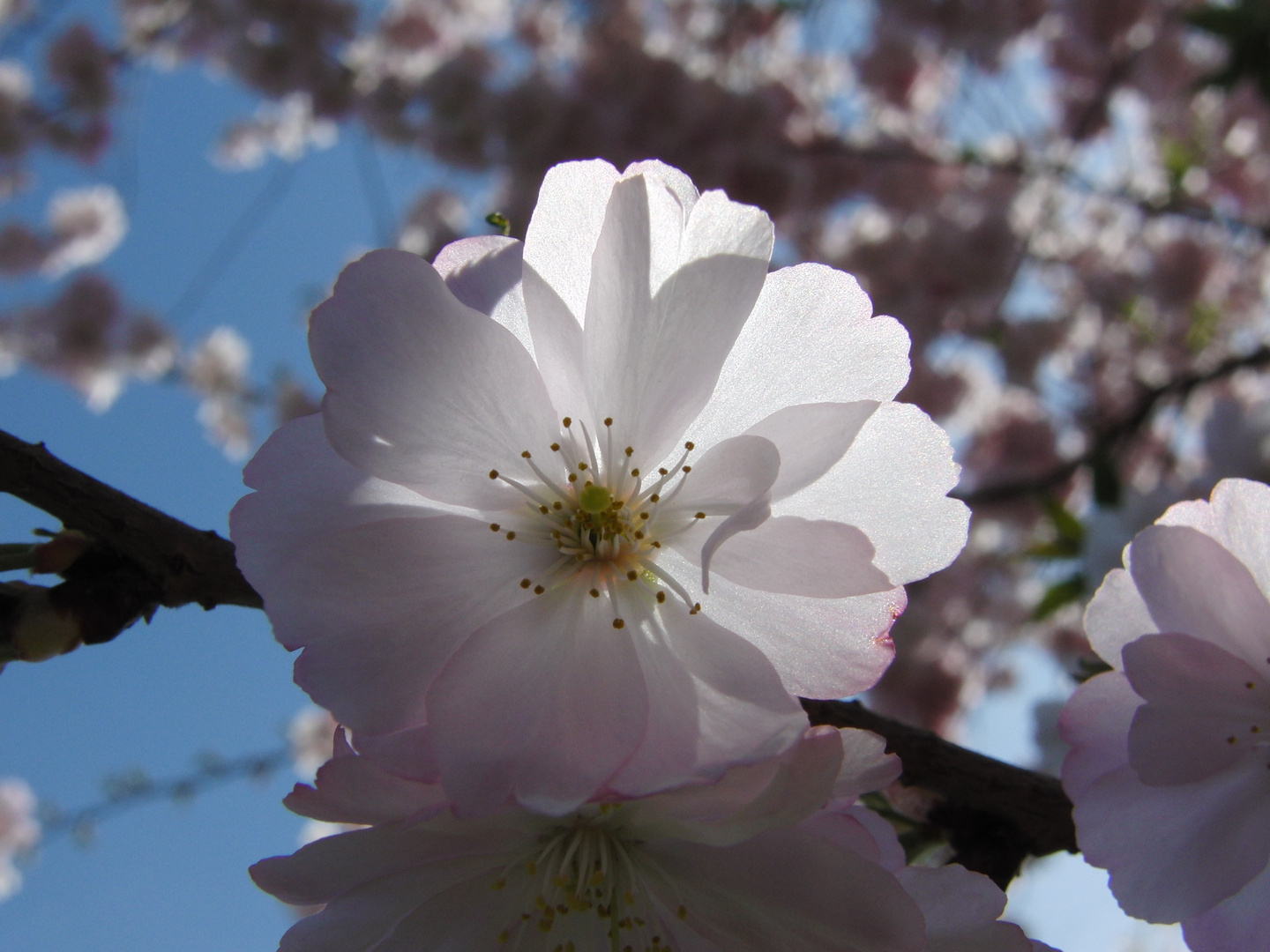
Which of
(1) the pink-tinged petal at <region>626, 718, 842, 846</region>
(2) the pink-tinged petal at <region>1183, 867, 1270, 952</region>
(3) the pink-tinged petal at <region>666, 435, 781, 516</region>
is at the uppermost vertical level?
(3) the pink-tinged petal at <region>666, 435, 781, 516</region>

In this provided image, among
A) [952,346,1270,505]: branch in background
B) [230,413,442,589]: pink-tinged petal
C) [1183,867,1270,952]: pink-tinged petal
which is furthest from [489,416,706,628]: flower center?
[952,346,1270,505]: branch in background

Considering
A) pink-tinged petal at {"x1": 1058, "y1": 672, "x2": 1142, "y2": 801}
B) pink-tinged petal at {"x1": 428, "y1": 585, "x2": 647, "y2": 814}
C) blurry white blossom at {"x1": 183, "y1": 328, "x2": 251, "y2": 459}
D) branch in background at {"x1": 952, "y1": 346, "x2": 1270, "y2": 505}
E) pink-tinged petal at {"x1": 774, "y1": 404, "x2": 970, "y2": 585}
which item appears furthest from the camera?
blurry white blossom at {"x1": 183, "y1": 328, "x2": 251, "y2": 459}

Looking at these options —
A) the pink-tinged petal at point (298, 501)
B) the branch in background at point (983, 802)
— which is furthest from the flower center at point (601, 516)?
the branch in background at point (983, 802)

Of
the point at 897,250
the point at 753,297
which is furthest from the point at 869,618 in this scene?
the point at 897,250

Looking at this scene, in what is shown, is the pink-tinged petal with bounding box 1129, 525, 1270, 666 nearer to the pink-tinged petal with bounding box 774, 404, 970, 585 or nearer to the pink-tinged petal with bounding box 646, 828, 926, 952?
the pink-tinged petal with bounding box 774, 404, 970, 585

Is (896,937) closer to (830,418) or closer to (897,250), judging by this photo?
(830,418)

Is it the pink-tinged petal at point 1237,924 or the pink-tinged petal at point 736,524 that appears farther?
the pink-tinged petal at point 1237,924

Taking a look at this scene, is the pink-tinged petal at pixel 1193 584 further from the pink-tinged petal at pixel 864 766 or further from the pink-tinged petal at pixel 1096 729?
the pink-tinged petal at pixel 864 766
